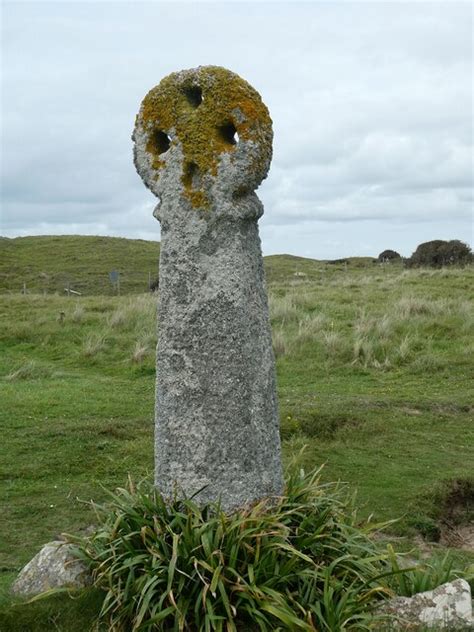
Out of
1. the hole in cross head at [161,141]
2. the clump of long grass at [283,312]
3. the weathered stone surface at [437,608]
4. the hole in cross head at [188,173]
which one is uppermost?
the hole in cross head at [161,141]

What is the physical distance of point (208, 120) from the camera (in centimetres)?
545

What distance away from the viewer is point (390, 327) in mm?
A: 17781

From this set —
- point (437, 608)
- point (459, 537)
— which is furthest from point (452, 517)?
point (437, 608)

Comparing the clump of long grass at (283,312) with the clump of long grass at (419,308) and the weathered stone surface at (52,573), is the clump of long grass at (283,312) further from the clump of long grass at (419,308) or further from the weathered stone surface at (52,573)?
the weathered stone surface at (52,573)

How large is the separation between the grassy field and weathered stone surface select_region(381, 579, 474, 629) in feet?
6.37

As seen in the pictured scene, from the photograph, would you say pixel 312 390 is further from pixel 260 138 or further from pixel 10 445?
pixel 260 138

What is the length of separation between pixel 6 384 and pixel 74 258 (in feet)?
165

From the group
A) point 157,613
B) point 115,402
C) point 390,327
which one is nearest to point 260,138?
point 157,613

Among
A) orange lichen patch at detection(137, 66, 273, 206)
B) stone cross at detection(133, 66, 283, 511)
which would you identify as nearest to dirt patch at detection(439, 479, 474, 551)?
stone cross at detection(133, 66, 283, 511)

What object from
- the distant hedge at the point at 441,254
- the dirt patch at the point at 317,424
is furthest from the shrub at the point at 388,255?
the dirt patch at the point at 317,424

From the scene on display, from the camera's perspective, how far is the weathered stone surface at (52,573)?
5207mm

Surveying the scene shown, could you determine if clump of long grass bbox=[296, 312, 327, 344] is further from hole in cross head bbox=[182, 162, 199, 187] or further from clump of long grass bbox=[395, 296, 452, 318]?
hole in cross head bbox=[182, 162, 199, 187]

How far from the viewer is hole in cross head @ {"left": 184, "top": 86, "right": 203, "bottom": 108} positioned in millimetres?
5598

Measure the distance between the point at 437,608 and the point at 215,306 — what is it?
2.46m
